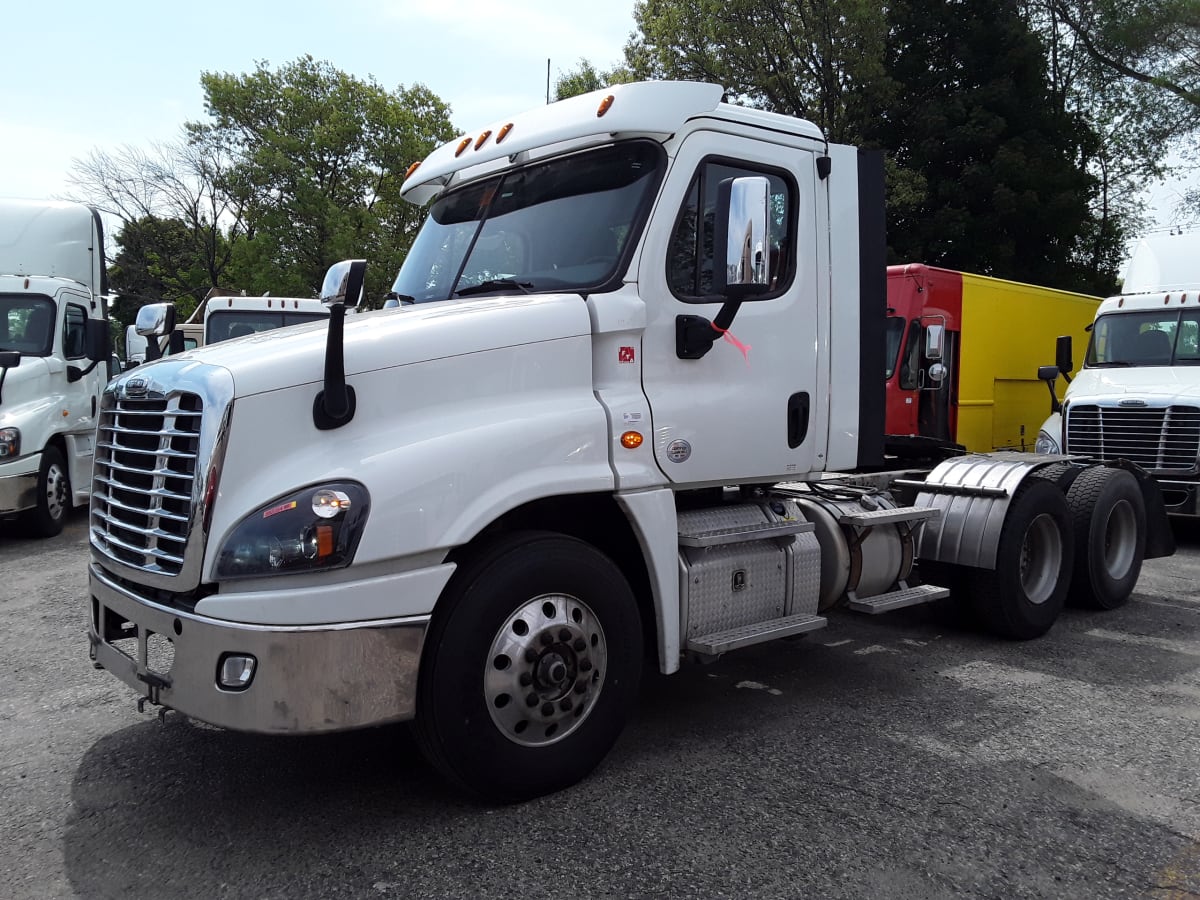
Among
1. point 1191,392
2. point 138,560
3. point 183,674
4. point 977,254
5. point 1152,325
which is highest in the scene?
point 977,254

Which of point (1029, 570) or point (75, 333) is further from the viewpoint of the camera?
point (75, 333)

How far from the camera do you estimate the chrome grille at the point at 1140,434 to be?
9.67 meters

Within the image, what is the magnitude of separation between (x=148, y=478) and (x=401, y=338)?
1.05 metres

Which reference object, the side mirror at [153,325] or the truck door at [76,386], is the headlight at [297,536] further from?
the truck door at [76,386]

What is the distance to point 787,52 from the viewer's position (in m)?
23.0

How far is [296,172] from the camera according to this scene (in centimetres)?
3041

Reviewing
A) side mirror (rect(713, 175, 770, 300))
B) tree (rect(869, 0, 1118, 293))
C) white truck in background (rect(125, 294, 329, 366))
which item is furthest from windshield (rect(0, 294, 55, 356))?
tree (rect(869, 0, 1118, 293))

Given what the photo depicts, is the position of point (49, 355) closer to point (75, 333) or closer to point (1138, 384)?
point (75, 333)

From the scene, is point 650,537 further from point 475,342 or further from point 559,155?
point 559,155

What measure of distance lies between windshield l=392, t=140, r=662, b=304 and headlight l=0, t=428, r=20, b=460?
6.84 m

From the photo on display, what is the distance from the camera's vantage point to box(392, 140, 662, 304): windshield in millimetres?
4141

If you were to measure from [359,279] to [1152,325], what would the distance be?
1033 cm

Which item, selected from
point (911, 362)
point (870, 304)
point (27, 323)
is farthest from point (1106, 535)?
point (27, 323)

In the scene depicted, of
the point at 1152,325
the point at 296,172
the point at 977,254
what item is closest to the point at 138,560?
the point at 1152,325
